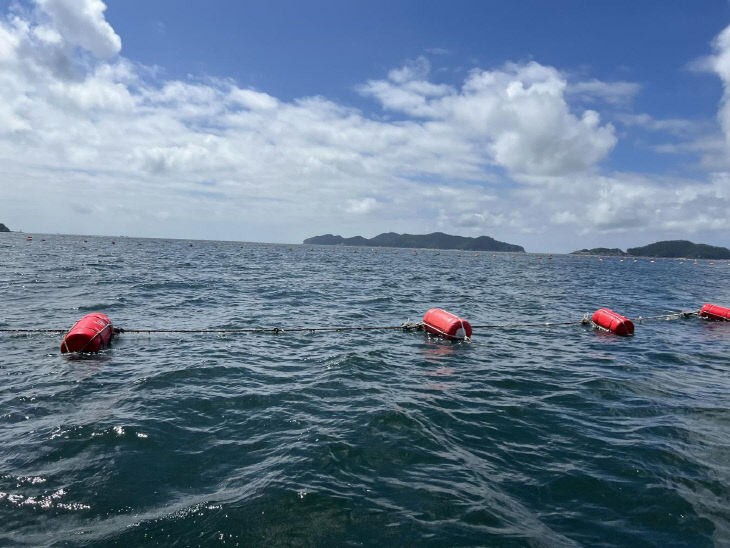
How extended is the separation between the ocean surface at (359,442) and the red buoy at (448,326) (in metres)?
0.61

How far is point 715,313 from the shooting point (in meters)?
24.9

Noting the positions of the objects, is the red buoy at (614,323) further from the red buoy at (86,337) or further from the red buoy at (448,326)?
the red buoy at (86,337)

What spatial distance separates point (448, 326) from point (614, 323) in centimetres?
910

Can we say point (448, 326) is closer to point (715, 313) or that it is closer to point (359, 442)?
point (359, 442)

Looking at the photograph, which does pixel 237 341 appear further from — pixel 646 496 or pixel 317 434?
pixel 646 496

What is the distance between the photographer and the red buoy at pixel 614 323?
19.9 m

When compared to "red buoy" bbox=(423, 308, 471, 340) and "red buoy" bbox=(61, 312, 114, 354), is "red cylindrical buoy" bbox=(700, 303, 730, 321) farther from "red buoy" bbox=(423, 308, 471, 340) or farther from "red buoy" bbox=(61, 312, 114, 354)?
"red buoy" bbox=(61, 312, 114, 354)

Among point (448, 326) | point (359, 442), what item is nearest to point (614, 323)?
point (448, 326)

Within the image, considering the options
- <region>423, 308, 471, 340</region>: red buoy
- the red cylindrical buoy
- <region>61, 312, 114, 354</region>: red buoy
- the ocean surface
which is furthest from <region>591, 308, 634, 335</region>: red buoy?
<region>61, 312, 114, 354</region>: red buoy

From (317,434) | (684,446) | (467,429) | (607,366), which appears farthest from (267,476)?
(607,366)

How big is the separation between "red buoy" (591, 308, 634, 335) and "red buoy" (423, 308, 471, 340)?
8.08 meters

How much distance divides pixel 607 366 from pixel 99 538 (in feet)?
49.6

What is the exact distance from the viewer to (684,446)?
8484mm

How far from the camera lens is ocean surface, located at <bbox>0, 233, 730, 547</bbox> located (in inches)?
231
